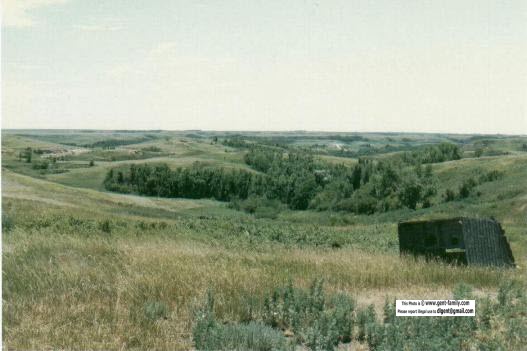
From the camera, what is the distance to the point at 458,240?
12.3 metres

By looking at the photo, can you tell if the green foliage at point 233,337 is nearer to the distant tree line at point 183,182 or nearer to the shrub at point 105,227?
the shrub at point 105,227

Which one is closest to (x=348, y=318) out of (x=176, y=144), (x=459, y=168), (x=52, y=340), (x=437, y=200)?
(x=52, y=340)

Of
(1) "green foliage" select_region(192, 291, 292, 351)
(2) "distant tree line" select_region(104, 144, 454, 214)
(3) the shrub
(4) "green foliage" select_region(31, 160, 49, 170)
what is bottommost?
(2) "distant tree line" select_region(104, 144, 454, 214)

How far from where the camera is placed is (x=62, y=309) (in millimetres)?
7430

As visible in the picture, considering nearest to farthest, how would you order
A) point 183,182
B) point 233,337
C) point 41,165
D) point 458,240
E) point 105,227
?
1. point 233,337
2. point 458,240
3. point 105,227
4. point 41,165
5. point 183,182

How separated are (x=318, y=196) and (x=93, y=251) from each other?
42720 millimetres

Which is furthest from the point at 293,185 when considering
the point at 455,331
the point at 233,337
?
the point at 233,337

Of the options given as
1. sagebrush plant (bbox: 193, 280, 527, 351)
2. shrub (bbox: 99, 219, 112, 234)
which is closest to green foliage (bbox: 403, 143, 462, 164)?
shrub (bbox: 99, 219, 112, 234)

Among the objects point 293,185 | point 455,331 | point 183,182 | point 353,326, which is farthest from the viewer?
point 293,185

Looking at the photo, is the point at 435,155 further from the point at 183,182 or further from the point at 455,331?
the point at 455,331

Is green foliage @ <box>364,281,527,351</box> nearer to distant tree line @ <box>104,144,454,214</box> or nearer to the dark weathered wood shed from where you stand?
the dark weathered wood shed

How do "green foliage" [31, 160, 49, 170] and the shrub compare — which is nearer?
the shrub

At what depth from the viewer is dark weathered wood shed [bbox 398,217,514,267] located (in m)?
12.2

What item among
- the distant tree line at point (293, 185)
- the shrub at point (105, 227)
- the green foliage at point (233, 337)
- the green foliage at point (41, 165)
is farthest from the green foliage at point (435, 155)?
the green foliage at point (233, 337)
